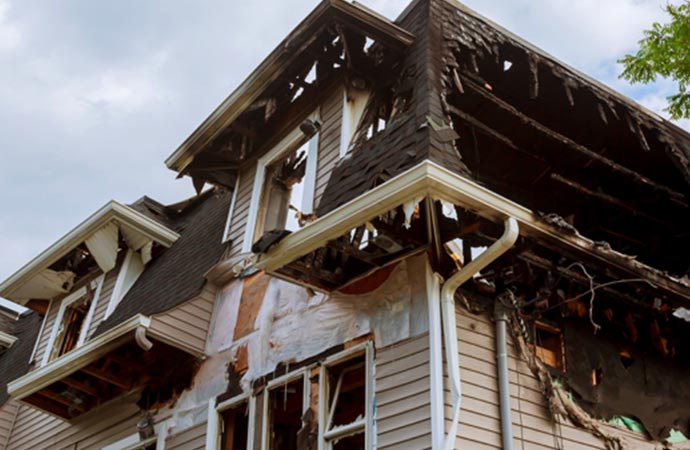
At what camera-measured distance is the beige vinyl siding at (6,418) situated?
15.0 metres

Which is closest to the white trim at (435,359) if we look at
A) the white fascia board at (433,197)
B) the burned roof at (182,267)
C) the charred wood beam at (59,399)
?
the white fascia board at (433,197)

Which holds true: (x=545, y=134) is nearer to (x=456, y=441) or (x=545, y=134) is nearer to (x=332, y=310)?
(x=332, y=310)

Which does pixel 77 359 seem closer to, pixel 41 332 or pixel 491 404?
pixel 41 332

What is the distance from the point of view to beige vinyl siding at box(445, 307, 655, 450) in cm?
780

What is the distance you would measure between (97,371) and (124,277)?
2.95 m

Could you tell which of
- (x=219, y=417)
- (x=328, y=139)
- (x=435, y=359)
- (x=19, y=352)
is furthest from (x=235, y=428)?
(x=19, y=352)

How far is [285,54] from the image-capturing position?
10984 millimetres

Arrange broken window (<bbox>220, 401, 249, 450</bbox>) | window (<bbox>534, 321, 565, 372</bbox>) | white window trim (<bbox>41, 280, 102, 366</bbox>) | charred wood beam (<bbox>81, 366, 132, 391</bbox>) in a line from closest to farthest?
1. window (<bbox>534, 321, 565, 372</bbox>)
2. broken window (<bbox>220, 401, 249, 450</bbox>)
3. charred wood beam (<bbox>81, 366, 132, 391</bbox>)
4. white window trim (<bbox>41, 280, 102, 366</bbox>)

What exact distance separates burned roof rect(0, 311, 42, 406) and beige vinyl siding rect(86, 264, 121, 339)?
98.9 inches

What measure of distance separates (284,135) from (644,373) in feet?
19.4

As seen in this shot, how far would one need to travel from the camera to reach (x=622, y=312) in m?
10.1

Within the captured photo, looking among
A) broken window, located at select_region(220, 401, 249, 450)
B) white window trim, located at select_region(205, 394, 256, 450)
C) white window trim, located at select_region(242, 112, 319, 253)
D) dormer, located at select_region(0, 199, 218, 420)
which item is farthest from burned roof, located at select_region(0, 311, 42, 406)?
broken window, located at select_region(220, 401, 249, 450)

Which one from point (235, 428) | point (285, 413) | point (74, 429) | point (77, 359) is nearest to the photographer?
point (285, 413)

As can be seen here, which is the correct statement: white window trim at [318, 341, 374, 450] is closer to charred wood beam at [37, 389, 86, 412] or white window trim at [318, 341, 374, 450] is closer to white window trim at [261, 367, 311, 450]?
white window trim at [261, 367, 311, 450]
